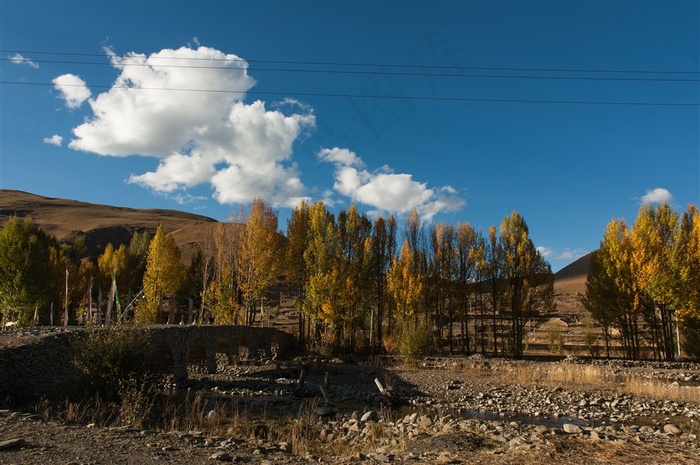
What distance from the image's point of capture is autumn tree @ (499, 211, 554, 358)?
35875 millimetres

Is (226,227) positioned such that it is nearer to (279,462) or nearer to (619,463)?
(279,462)

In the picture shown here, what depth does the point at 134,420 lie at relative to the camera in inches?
425

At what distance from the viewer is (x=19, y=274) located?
30078mm

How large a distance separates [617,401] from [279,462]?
16311 millimetres

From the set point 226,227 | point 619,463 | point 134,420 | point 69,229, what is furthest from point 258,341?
point 69,229

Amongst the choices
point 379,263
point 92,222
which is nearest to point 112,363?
point 379,263

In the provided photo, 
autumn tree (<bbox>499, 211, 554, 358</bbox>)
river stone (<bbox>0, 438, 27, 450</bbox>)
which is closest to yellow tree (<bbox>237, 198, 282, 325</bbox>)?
autumn tree (<bbox>499, 211, 554, 358</bbox>)

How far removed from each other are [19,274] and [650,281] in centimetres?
4253

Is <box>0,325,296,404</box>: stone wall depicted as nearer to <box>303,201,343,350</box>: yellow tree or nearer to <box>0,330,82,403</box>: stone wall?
<box>0,330,82,403</box>: stone wall

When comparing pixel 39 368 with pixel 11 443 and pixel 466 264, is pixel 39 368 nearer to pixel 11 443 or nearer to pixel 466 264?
pixel 11 443

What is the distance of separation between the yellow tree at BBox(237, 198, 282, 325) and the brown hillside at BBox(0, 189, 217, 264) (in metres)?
60.0

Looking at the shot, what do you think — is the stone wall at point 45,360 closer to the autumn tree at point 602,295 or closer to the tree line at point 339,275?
the tree line at point 339,275

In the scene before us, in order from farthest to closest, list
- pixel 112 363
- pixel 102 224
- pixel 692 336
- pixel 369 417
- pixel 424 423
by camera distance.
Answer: pixel 102 224 → pixel 692 336 → pixel 369 417 → pixel 112 363 → pixel 424 423

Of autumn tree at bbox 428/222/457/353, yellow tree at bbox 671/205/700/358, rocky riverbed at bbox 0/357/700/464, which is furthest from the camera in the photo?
autumn tree at bbox 428/222/457/353
